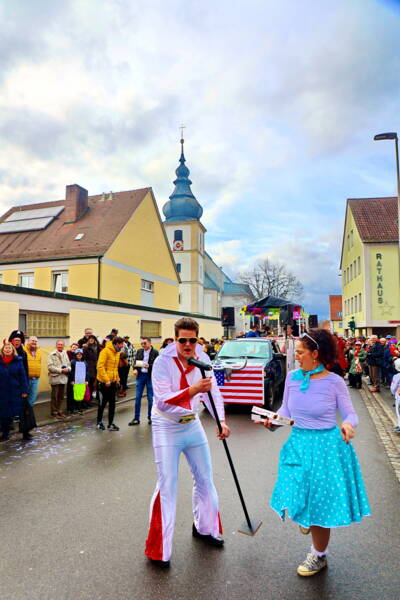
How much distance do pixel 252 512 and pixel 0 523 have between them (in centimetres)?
249

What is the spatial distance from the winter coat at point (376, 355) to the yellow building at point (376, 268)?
19279mm

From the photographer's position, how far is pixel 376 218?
1443 inches

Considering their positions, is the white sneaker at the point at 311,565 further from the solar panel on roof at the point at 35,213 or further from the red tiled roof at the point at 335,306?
the red tiled roof at the point at 335,306

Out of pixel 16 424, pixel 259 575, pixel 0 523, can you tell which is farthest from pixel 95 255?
pixel 259 575

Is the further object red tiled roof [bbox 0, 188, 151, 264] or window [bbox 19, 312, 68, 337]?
red tiled roof [bbox 0, 188, 151, 264]

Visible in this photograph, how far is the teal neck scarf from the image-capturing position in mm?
3156

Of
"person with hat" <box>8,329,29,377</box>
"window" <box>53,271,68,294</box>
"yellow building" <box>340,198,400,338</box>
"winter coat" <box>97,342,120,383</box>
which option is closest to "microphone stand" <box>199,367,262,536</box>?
"winter coat" <box>97,342,120,383</box>

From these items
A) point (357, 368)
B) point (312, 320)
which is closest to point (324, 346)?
point (357, 368)

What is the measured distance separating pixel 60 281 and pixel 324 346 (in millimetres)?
23627

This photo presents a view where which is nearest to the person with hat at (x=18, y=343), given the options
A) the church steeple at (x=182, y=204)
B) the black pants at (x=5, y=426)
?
the black pants at (x=5, y=426)

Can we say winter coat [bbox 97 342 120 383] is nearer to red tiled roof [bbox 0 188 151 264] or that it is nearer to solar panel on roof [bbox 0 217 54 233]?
red tiled roof [bbox 0 188 151 264]

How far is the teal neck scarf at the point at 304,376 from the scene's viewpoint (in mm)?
3156

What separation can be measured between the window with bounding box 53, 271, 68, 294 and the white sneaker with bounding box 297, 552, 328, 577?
2318cm

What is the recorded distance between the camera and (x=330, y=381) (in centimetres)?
312
